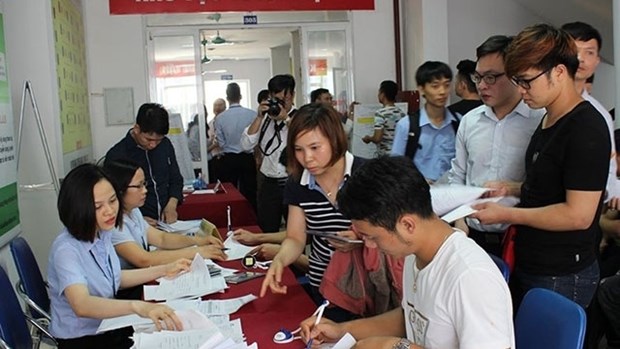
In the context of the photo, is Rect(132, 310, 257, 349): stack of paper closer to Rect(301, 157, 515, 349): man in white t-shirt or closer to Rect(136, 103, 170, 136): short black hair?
Rect(301, 157, 515, 349): man in white t-shirt

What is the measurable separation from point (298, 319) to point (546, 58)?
3.28 feet

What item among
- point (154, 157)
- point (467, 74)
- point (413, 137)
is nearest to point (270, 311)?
point (413, 137)

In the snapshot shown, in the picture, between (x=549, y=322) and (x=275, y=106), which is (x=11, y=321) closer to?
(x=549, y=322)

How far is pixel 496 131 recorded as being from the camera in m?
2.12

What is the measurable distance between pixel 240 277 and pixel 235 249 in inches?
19.2

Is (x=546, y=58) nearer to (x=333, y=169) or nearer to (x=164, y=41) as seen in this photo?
(x=333, y=169)

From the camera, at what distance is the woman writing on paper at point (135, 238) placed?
2414 mm

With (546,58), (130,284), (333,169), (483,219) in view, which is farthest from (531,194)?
(130,284)

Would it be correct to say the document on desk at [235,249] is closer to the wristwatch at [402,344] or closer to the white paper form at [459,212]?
the white paper form at [459,212]

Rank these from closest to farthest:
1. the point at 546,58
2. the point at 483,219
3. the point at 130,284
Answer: the point at 546,58 → the point at 483,219 → the point at 130,284

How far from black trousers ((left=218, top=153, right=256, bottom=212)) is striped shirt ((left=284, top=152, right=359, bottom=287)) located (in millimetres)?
3790

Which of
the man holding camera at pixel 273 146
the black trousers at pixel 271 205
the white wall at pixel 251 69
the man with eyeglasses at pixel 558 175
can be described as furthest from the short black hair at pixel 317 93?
the white wall at pixel 251 69

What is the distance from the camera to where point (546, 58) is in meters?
1.66

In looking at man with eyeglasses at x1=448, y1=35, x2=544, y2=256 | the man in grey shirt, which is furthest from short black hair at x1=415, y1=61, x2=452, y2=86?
the man in grey shirt
